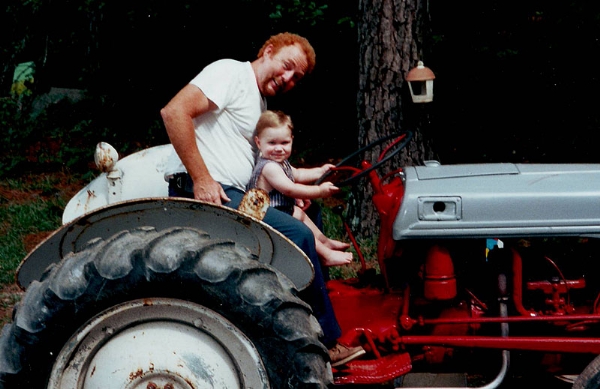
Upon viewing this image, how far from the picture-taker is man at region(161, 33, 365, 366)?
3.12m

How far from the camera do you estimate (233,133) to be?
345 cm

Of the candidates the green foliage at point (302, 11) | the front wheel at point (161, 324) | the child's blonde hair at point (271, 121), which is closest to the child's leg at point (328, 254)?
the child's blonde hair at point (271, 121)

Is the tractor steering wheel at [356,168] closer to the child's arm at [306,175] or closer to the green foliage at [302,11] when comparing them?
the child's arm at [306,175]

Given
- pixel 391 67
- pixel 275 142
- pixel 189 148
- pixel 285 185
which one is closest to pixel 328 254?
pixel 285 185

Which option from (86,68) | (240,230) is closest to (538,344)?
(240,230)

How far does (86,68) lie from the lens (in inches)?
422

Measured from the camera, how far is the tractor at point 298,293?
105 inches

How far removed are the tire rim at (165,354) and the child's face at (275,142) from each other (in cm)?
92

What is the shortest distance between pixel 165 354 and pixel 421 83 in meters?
3.30

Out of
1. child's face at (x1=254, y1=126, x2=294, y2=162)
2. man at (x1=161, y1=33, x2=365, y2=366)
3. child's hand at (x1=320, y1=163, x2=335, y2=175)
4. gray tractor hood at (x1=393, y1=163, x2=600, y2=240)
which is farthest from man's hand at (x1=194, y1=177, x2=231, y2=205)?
gray tractor hood at (x1=393, y1=163, x2=600, y2=240)

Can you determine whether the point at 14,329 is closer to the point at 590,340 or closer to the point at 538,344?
the point at 538,344

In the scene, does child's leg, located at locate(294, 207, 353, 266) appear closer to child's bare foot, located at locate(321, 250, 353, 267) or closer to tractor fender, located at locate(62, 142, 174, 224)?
child's bare foot, located at locate(321, 250, 353, 267)

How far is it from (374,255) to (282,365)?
287cm

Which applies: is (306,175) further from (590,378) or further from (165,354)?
(590,378)
